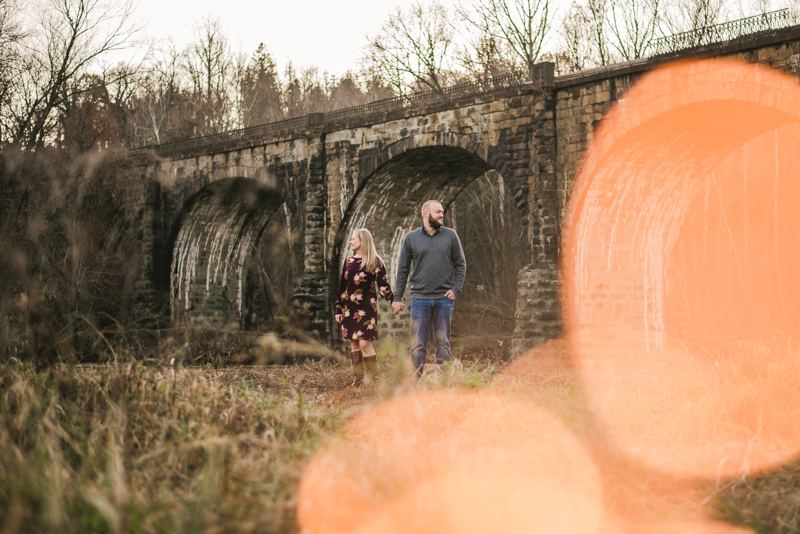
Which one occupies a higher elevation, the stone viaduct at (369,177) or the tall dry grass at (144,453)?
the stone viaduct at (369,177)

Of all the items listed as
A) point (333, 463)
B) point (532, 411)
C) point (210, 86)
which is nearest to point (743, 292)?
point (532, 411)

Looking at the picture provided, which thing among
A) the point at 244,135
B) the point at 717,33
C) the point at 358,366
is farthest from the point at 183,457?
the point at 244,135

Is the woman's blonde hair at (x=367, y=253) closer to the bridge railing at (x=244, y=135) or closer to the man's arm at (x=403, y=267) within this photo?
the man's arm at (x=403, y=267)

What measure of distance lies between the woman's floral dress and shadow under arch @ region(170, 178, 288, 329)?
12.5 metres

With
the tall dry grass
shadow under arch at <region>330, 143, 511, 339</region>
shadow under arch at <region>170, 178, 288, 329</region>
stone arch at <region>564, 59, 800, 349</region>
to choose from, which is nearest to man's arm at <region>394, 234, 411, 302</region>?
the tall dry grass

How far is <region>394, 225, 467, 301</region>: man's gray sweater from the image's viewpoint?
22.8ft

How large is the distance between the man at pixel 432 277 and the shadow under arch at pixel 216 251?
1311cm

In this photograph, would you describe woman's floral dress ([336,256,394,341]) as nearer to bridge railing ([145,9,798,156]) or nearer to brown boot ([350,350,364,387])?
brown boot ([350,350,364,387])

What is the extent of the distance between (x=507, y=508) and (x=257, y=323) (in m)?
20.0

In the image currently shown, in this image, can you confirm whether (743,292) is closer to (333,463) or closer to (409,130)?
(409,130)

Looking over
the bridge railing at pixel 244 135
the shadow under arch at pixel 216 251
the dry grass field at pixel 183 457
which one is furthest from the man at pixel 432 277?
the shadow under arch at pixel 216 251

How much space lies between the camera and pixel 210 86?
3566 cm

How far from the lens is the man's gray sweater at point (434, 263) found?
6941 millimetres

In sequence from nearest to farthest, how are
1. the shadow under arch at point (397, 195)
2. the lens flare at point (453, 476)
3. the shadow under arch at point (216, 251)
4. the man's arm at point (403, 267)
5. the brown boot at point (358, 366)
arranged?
the lens flare at point (453, 476), the man's arm at point (403, 267), the brown boot at point (358, 366), the shadow under arch at point (397, 195), the shadow under arch at point (216, 251)
